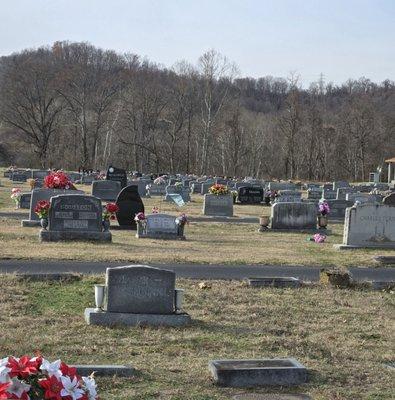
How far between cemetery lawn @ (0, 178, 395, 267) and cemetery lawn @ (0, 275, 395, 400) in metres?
3.62

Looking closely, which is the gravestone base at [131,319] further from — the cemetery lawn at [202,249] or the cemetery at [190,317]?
the cemetery lawn at [202,249]

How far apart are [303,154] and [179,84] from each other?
1561 cm

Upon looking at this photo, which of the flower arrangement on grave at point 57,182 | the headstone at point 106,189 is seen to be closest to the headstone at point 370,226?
the flower arrangement on grave at point 57,182

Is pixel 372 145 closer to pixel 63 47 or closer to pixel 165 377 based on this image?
pixel 63 47

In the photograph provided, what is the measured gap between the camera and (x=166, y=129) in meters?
79.7

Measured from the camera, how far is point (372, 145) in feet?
265

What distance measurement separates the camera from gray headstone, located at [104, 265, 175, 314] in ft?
27.0

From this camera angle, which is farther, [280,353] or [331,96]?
[331,96]

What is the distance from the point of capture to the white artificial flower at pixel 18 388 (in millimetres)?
3436

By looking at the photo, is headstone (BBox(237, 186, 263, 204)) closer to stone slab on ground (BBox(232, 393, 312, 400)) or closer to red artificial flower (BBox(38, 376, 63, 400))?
stone slab on ground (BBox(232, 393, 312, 400))

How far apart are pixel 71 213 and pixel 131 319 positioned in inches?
378

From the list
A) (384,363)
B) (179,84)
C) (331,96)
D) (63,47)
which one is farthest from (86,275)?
(331,96)

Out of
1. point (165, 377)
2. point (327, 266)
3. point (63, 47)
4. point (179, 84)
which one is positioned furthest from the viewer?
point (63, 47)

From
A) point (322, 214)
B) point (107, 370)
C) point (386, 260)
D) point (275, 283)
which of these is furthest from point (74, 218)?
point (107, 370)
